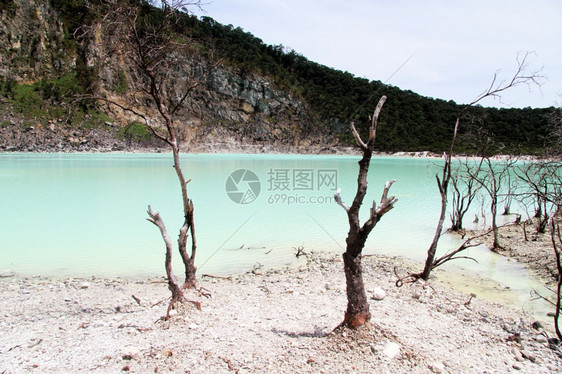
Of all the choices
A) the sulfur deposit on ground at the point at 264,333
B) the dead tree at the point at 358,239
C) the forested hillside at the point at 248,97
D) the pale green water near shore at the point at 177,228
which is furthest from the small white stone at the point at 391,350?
the forested hillside at the point at 248,97

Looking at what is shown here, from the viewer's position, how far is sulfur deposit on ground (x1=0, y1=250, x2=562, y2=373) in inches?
125

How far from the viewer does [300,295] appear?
508 centimetres

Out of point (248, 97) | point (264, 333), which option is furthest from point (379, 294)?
point (248, 97)

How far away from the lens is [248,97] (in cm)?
7700

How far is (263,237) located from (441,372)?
6.61 m

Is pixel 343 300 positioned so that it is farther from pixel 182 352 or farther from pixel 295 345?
pixel 182 352

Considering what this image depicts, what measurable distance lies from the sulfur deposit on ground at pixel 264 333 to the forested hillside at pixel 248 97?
34.2 metres

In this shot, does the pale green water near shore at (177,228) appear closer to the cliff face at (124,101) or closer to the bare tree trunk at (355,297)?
the bare tree trunk at (355,297)

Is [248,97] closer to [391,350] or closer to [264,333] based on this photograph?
[264,333]

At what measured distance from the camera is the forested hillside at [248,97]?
53.7 m

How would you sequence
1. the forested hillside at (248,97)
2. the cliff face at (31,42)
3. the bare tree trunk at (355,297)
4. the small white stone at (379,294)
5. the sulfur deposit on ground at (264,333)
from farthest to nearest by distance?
the cliff face at (31,42) < the forested hillside at (248,97) < the small white stone at (379,294) < the bare tree trunk at (355,297) < the sulfur deposit on ground at (264,333)

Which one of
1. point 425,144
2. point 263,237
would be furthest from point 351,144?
point 263,237

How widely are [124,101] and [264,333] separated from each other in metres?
44.2

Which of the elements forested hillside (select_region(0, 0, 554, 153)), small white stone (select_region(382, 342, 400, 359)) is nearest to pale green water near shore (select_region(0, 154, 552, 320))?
small white stone (select_region(382, 342, 400, 359))
